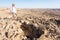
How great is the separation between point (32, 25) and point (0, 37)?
5.99ft

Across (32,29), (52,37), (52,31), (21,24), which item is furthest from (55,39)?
(21,24)

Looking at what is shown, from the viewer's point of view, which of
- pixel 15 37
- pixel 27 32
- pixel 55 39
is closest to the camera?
pixel 55 39

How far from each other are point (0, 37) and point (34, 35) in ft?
5.80

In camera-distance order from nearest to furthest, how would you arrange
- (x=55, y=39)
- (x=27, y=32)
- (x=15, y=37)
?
(x=55, y=39) < (x=15, y=37) < (x=27, y=32)

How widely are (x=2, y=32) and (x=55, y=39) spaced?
285 cm

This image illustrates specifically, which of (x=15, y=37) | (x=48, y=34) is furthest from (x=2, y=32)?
(x=48, y=34)

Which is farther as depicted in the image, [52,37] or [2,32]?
[2,32]

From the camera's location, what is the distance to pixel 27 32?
953cm

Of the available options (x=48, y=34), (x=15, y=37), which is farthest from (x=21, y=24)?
(x=48, y=34)

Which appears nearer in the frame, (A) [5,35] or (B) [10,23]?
(A) [5,35]

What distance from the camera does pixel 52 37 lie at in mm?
8453

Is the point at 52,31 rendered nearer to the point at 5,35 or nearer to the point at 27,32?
the point at 27,32

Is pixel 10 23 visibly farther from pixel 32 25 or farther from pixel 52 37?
pixel 52 37

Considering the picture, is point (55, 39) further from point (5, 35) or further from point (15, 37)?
point (5, 35)
